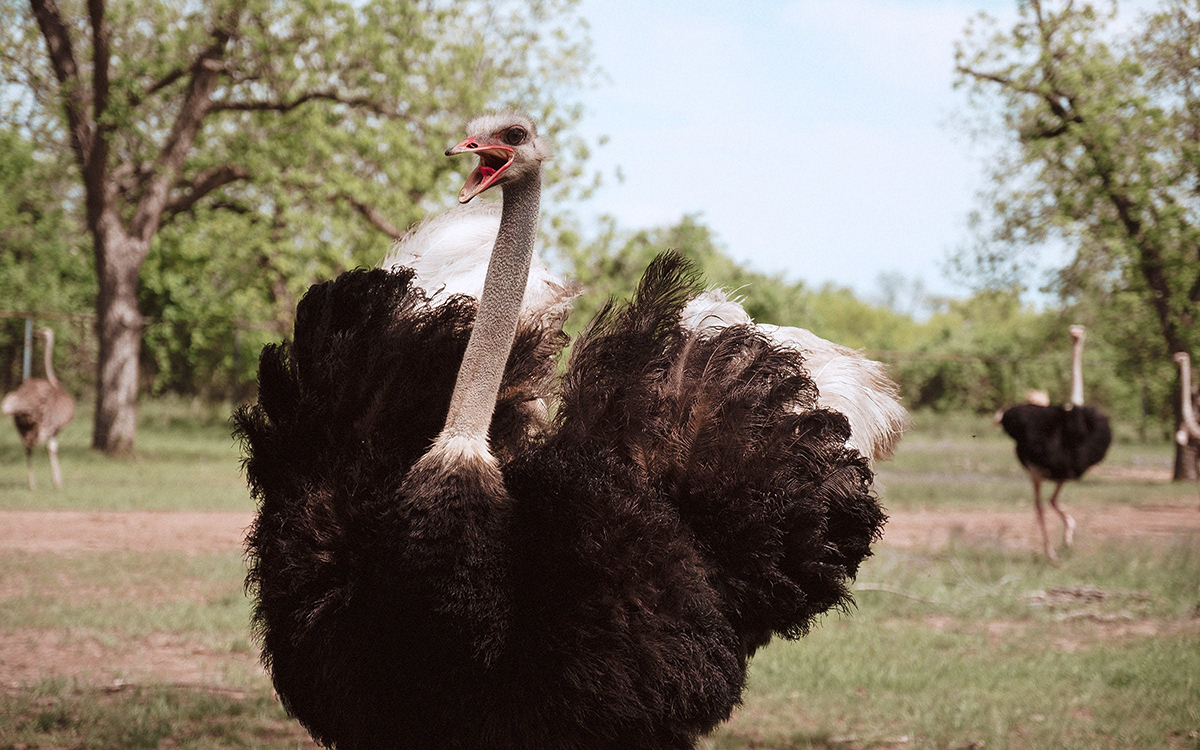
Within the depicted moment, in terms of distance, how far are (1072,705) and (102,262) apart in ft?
49.7

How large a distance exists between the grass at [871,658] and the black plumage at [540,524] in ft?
4.63

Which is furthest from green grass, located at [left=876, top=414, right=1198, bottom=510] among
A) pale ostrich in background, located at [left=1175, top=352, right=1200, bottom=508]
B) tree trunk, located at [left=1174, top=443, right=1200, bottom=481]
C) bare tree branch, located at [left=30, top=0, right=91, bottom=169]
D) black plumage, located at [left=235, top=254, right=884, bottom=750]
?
bare tree branch, located at [left=30, top=0, right=91, bottom=169]

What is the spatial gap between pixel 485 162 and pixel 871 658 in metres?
3.98

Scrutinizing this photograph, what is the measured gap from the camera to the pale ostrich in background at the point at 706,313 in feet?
13.3

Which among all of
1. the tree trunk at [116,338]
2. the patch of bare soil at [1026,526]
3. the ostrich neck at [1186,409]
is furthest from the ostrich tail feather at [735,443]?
the tree trunk at [116,338]

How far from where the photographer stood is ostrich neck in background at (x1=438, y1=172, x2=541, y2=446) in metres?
2.93

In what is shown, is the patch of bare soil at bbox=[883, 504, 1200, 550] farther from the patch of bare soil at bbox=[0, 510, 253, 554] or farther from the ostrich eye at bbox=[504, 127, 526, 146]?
the ostrich eye at bbox=[504, 127, 526, 146]

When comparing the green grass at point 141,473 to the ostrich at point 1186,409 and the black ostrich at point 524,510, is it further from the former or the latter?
the ostrich at point 1186,409

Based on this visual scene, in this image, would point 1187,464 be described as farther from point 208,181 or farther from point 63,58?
point 63,58

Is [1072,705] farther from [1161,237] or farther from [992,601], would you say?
[1161,237]

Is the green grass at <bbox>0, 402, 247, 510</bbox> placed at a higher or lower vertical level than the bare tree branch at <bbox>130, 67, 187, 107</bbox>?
lower

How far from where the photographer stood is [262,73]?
15195 mm

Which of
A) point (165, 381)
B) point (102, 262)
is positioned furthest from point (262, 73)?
point (165, 381)

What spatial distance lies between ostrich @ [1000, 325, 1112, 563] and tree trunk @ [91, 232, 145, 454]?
12625 millimetres
